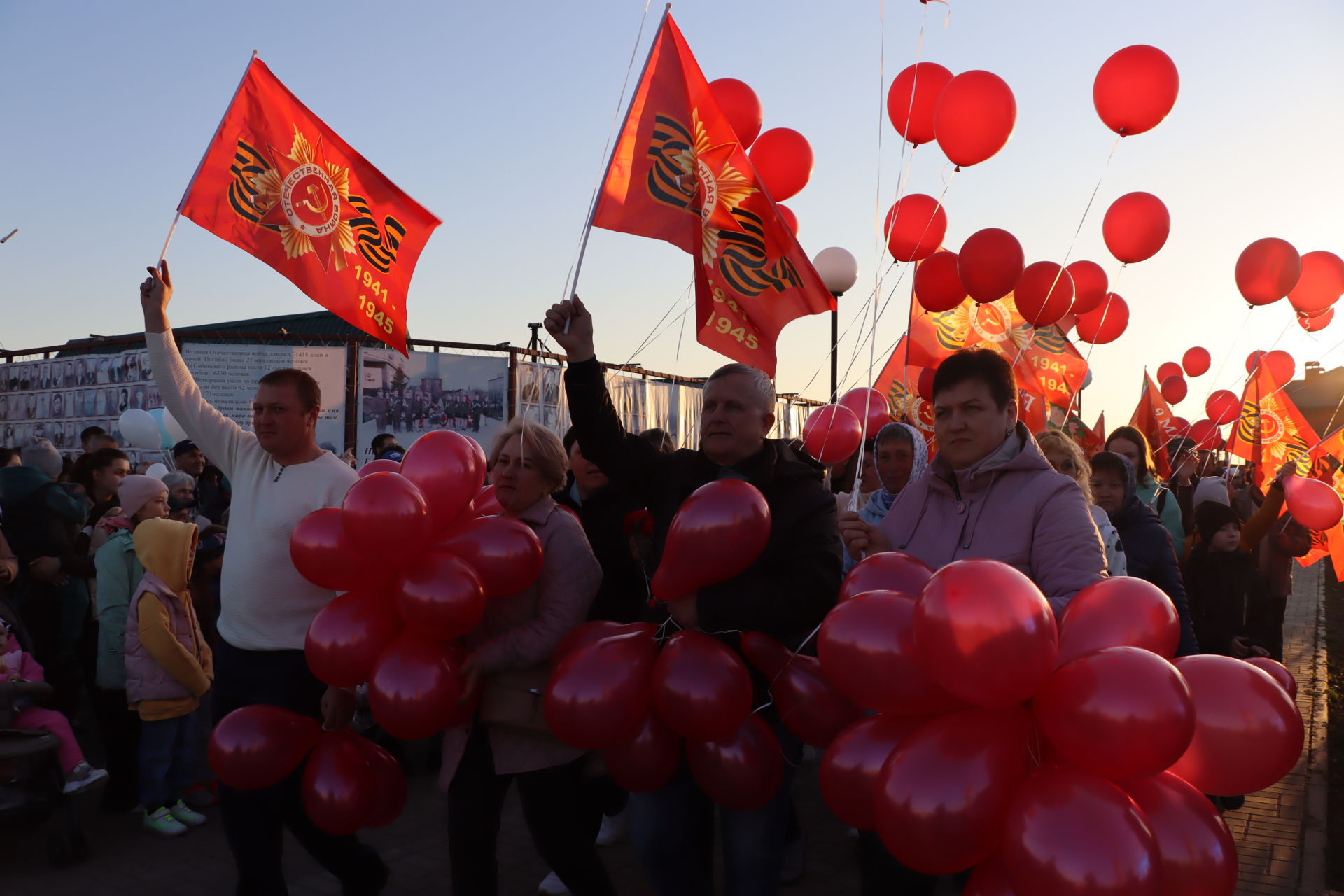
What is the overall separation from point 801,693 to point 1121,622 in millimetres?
952

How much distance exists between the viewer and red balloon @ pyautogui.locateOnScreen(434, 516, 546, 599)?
2932mm

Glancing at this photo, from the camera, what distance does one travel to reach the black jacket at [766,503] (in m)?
2.73

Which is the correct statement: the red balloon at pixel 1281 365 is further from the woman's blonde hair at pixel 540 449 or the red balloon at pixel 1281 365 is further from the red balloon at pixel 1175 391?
the woman's blonde hair at pixel 540 449

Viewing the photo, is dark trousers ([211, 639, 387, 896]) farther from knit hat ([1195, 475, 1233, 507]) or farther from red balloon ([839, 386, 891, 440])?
knit hat ([1195, 475, 1233, 507])

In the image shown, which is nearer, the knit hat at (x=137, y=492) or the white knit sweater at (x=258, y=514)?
the white knit sweater at (x=258, y=514)

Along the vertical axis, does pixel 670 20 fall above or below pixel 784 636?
above

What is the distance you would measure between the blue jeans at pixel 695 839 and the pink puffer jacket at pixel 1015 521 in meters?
0.78

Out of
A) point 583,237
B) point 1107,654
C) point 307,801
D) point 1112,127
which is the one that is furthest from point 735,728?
point 1112,127

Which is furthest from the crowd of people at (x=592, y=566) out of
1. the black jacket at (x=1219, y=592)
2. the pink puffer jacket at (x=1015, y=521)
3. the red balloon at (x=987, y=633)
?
the black jacket at (x=1219, y=592)

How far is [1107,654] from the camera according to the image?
1839 mm

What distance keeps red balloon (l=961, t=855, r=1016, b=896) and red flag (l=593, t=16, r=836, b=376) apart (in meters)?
2.52

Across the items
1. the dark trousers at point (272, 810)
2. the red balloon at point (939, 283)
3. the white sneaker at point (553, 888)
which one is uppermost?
the red balloon at point (939, 283)

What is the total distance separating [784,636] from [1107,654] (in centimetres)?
124

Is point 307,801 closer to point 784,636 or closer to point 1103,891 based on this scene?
point 784,636
